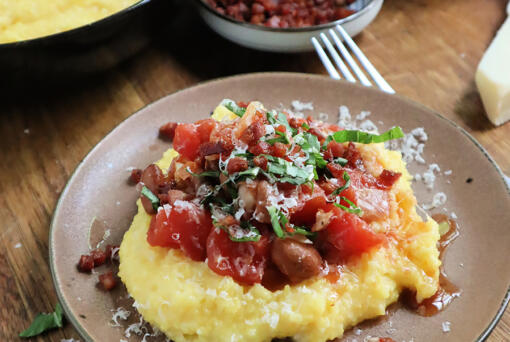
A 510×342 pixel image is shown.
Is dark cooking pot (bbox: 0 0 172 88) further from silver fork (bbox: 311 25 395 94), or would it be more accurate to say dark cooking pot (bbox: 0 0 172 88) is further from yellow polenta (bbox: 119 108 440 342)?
yellow polenta (bbox: 119 108 440 342)

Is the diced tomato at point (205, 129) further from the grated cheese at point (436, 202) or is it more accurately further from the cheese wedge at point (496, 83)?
the cheese wedge at point (496, 83)

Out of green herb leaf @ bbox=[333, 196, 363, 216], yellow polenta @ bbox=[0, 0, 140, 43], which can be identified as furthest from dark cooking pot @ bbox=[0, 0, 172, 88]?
green herb leaf @ bbox=[333, 196, 363, 216]

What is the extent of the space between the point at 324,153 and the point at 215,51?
7.62 feet

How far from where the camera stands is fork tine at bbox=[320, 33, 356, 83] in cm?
440

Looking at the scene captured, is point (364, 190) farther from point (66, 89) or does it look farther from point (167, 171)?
point (66, 89)

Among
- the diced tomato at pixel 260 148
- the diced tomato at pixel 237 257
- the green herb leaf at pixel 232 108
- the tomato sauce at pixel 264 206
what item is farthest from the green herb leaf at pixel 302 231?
the green herb leaf at pixel 232 108

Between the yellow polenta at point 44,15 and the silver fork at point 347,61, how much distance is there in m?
1.65

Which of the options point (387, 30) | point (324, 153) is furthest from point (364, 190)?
point (387, 30)

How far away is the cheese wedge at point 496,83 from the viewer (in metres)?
4.36

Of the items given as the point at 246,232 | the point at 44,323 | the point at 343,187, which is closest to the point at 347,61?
the point at 343,187

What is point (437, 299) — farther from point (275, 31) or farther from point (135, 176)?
point (275, 31)

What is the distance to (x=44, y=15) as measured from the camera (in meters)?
4.23

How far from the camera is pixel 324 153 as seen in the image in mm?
3369

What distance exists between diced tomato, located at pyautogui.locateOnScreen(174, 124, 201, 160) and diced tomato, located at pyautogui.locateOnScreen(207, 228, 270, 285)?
626 millimetres
